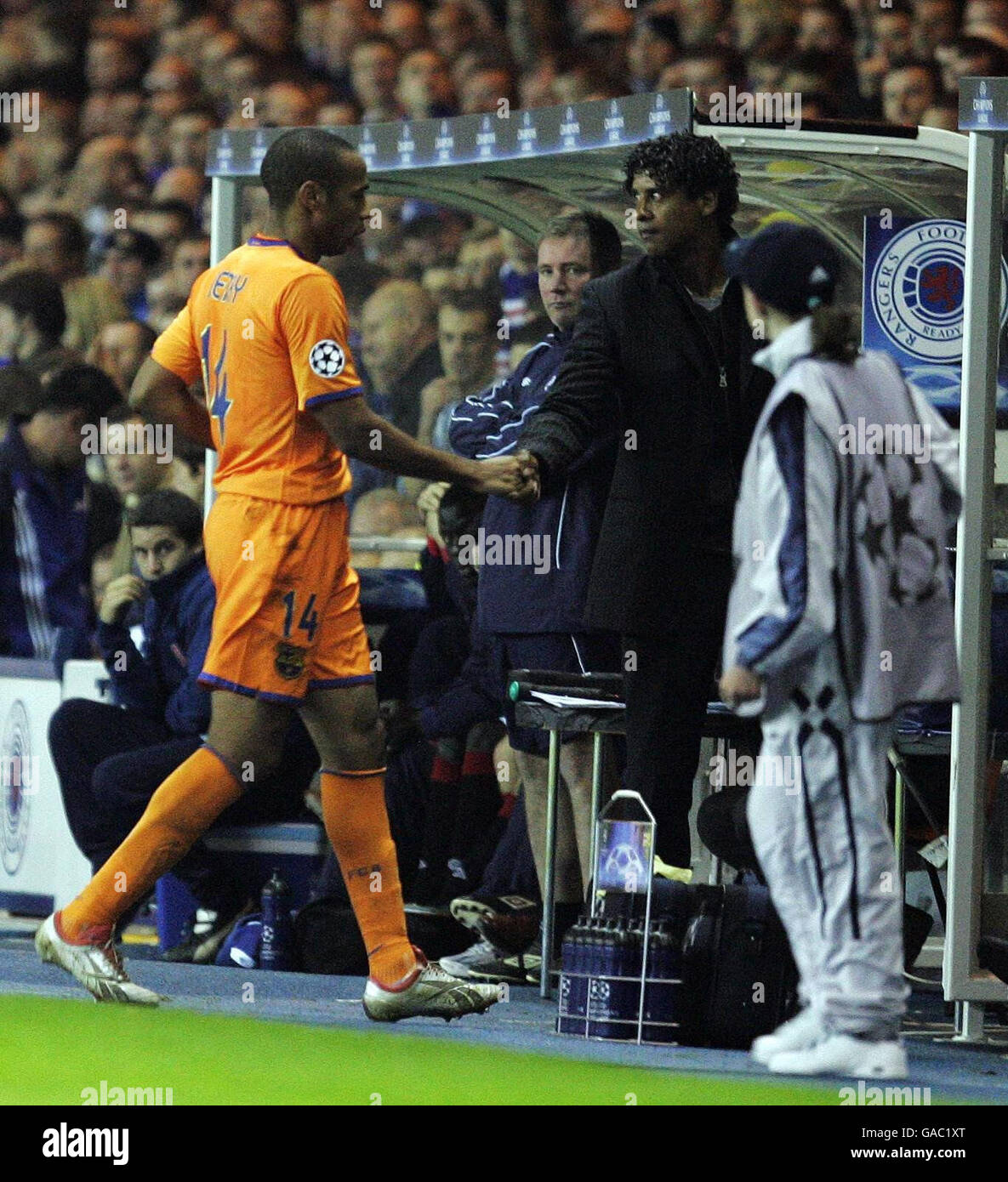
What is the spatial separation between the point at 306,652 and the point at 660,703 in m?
0.83

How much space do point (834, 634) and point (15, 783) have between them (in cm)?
450

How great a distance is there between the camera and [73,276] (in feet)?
40.1

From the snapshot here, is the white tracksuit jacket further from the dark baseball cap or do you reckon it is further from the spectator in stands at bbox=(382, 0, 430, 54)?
the spectator in stands at bbox=(382, 0, 430, 54)

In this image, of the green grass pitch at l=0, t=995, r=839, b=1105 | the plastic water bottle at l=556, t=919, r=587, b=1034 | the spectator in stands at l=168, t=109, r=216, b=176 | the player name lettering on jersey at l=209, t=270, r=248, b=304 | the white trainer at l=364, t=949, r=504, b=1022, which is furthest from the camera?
the spectator in stands at l=168, t=109, r=216, b=176

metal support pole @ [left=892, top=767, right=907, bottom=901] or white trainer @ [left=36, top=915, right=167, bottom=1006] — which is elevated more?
metal support pole @ [left=892, top=767, right=907, bottom=901]

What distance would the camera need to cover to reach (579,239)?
671cm

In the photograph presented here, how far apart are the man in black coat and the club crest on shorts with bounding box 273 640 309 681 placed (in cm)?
70

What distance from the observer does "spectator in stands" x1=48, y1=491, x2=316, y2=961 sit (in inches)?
295

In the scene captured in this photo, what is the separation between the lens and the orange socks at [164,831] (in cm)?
529

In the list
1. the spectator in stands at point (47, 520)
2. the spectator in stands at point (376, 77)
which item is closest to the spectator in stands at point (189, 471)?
the spectator in stands at point (47, 520)

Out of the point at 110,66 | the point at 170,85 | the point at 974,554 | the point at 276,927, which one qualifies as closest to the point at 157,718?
the point at 276,927

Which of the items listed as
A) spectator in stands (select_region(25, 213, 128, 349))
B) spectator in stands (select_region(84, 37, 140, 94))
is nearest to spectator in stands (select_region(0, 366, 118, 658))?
spectator in stands (select_region(25, 213, 128, 349))
